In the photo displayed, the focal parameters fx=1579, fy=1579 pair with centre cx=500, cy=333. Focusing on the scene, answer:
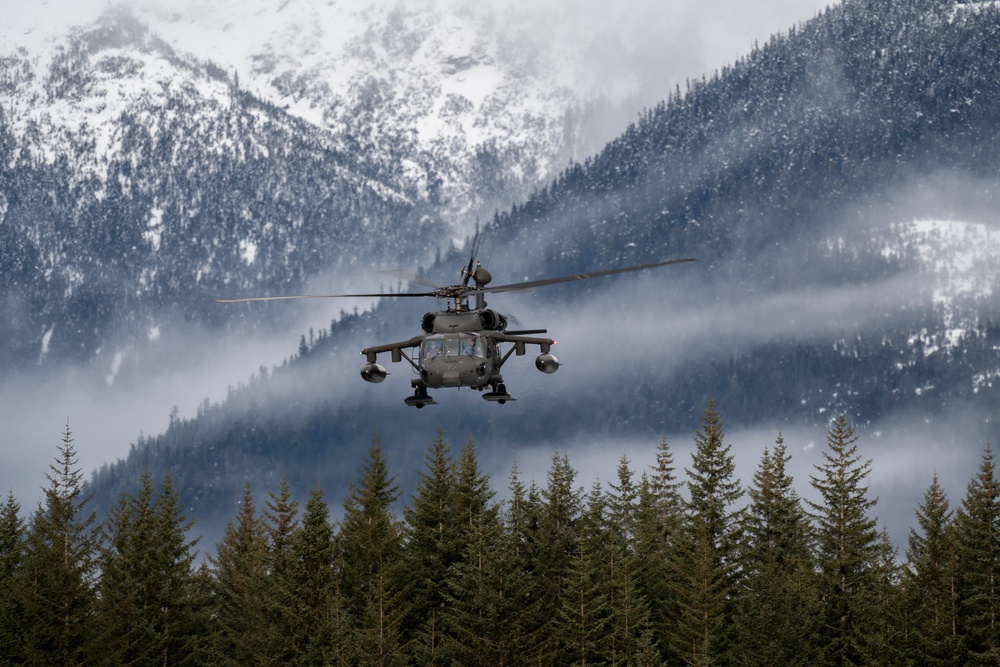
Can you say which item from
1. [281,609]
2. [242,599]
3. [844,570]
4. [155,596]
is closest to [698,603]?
[844,570]

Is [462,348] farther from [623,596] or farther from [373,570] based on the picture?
[373,570]

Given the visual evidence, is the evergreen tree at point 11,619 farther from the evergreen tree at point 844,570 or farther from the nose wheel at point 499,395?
the evergreen tree at point 844,570

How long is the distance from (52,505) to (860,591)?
48041 mm

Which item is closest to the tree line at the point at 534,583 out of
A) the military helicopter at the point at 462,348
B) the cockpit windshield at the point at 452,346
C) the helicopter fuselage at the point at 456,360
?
the military helicopter at the point at 462,348

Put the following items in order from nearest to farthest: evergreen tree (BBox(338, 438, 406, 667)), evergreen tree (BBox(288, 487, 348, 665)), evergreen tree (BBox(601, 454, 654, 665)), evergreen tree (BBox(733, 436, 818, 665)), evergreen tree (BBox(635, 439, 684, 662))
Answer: evergreen tree (BBox(733, 436, 818, 665)), evergreen tree (BBox(338, 438, 406, 667)), evergreen tree (BBox(601, 454, 654, 665)), evergreen tree (BBox(288, 487, 348, 665)), evergreen tree (BBox(635, 439, 684, 662))

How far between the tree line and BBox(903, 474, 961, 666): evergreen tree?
17 cm

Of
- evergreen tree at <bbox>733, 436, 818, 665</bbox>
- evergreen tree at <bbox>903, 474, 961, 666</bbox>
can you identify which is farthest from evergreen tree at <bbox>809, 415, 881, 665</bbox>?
evergreen tree at <bbox>903, 474, 961, 666</bbox>

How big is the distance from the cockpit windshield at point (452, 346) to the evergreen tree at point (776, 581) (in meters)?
32.5

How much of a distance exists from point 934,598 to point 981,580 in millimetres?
2605

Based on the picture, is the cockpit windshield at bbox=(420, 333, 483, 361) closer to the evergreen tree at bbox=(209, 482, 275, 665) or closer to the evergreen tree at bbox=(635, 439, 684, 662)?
the evergreen tree at bbox=(635, 439, 684, 662)

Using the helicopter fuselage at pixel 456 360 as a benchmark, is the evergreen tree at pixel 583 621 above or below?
below

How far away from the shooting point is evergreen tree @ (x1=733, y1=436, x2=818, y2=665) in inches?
3132

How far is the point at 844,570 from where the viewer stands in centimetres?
8844

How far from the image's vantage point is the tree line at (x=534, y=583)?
267 ft
